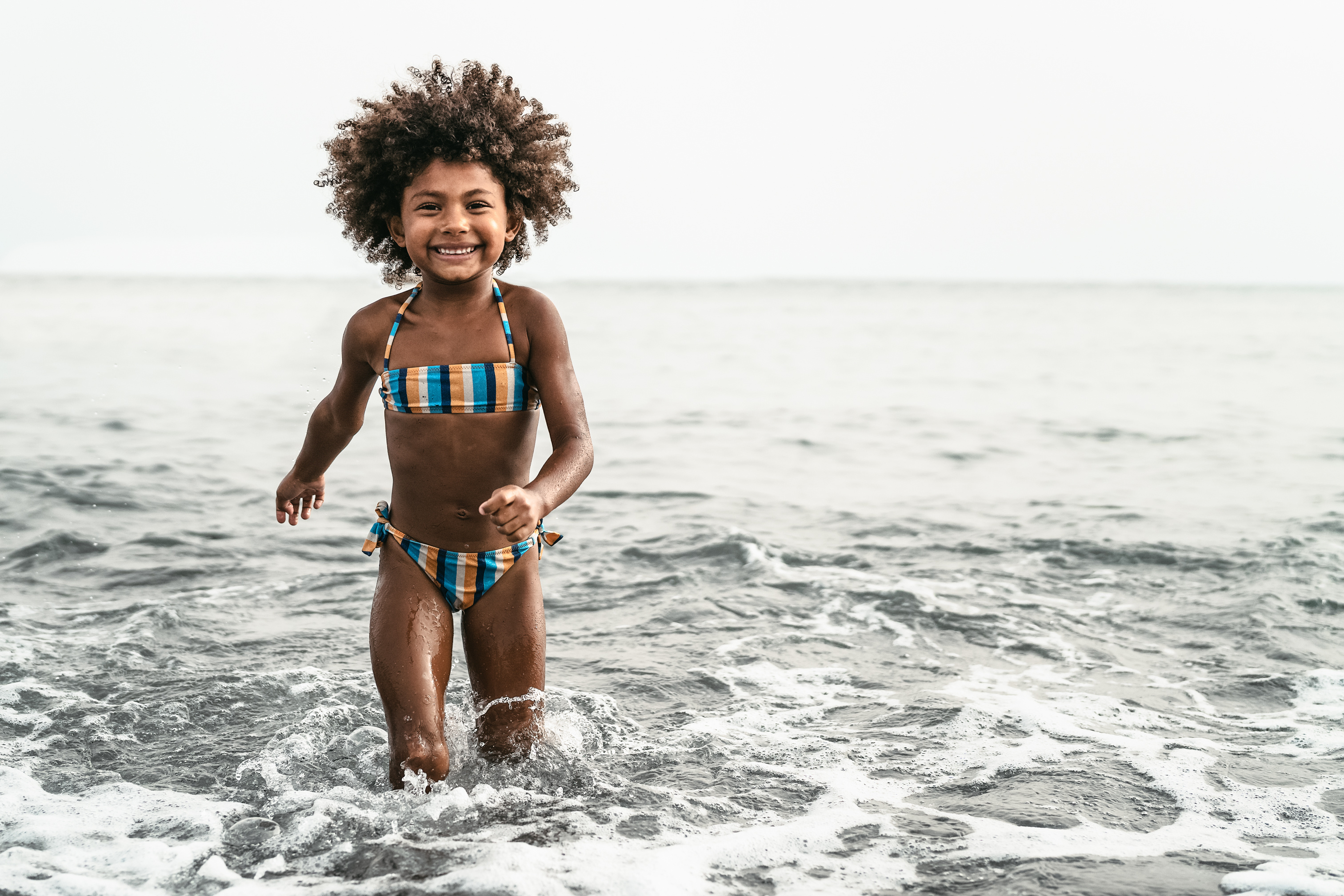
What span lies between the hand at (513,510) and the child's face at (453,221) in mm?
871

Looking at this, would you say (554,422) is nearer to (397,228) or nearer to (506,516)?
(506,516)

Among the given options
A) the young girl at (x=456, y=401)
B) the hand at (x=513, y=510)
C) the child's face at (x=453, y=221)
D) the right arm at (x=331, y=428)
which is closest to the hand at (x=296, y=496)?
the right arm at (x=331, y=428)

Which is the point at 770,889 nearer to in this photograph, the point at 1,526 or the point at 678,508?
the point at 678,508

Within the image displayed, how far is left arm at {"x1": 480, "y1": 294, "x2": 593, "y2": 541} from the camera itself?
2.93 meters

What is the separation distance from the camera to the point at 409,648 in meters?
3.34

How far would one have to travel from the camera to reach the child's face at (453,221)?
340 centimetres

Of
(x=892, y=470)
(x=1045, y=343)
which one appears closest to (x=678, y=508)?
(x=892, y=470)

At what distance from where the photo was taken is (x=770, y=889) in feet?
9.61

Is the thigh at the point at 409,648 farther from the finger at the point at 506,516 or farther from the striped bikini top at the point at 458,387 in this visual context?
the finger at the point at 506,516

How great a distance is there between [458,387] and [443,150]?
701mm

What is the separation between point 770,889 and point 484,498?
4.35 ft

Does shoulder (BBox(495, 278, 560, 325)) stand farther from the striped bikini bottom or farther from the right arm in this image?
the striped bikini bottom

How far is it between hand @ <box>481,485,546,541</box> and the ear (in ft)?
3.85

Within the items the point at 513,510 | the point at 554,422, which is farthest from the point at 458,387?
the point at 513,510
